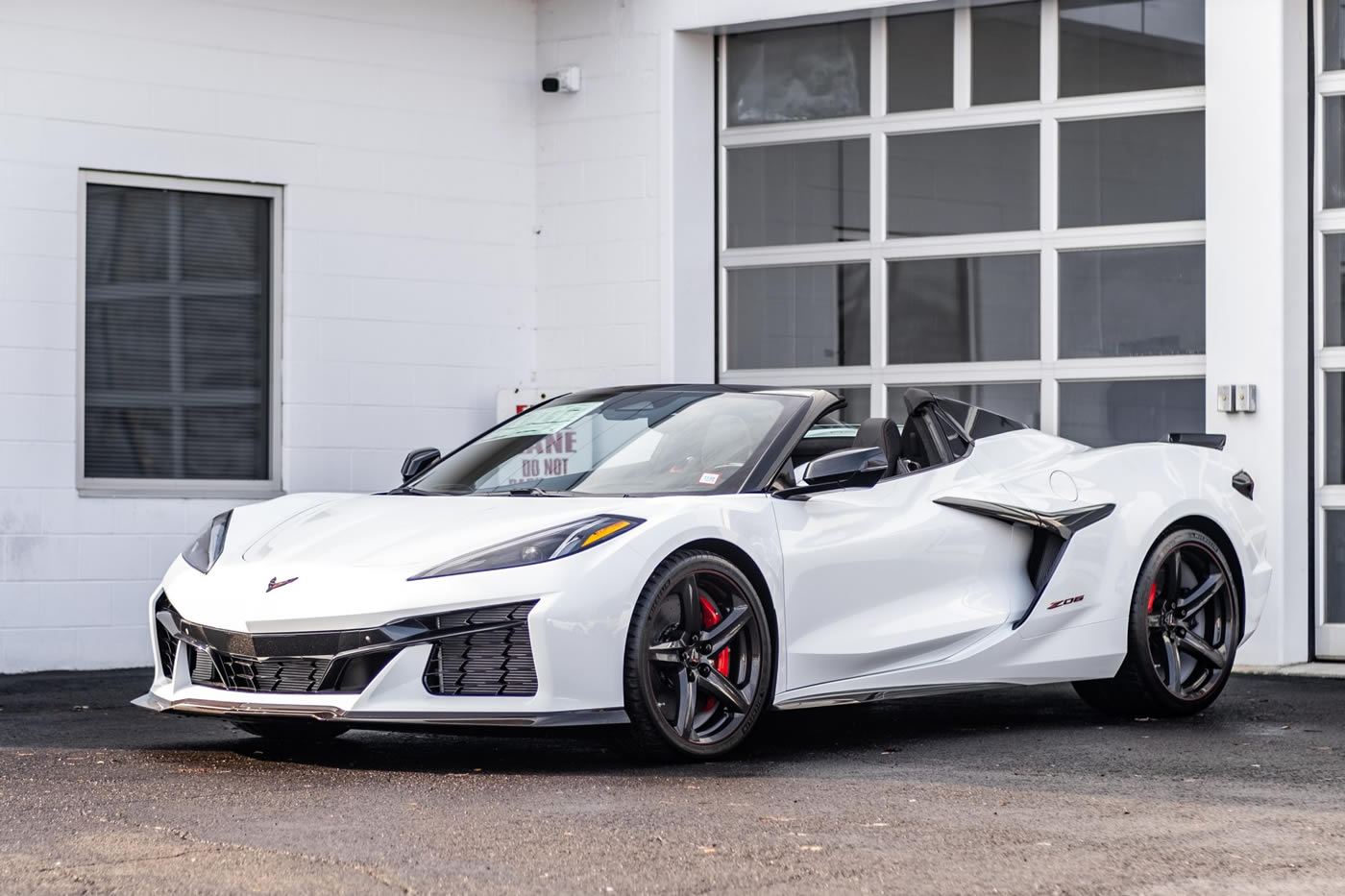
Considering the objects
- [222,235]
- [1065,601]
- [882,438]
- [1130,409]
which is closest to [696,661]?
[882,438]

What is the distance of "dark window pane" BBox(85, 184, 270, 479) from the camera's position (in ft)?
33.5

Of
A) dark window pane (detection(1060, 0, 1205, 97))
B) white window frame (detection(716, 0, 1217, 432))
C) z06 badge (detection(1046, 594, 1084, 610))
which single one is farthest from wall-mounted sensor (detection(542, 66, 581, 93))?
z06 badge (detection(1046, 594, 1084, 610))

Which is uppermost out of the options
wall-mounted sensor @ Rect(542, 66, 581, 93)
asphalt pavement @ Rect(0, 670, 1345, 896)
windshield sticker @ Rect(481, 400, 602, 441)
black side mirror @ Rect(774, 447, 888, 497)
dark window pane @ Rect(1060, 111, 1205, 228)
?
wall-mounted sensor @ Rect(542, 66, 581, 93)

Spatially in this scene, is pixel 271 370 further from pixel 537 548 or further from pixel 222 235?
pixel 537 548

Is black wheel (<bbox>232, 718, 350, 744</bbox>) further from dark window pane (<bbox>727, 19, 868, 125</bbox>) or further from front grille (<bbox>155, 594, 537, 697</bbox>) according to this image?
dark window pane (<bbox>727, 19, 868, 125</bbox>)

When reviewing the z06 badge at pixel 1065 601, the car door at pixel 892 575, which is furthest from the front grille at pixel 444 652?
the z06 badge at pixel 1065 601

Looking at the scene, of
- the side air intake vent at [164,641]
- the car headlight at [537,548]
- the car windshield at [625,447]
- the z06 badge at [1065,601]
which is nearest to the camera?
the car headlight at [537,548]

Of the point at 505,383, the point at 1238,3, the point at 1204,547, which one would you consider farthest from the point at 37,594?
the point at 1238,3

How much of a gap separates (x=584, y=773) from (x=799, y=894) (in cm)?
188

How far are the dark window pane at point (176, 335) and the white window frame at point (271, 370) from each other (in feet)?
0.15

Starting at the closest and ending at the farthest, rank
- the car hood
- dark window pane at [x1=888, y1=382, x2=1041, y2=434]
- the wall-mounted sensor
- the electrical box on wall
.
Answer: the car hood < the electrical box on wall < dark window pane at [x1=888, y1=382, x2=1041, y2=434] < the wall-mounted sensor

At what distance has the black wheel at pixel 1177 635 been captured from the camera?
7.18 meters

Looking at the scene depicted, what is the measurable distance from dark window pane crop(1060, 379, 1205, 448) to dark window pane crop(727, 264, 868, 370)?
1284 millimetres

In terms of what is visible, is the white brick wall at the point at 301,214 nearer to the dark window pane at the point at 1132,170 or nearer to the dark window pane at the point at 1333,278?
the dark window pane at the point at 1132,170
